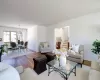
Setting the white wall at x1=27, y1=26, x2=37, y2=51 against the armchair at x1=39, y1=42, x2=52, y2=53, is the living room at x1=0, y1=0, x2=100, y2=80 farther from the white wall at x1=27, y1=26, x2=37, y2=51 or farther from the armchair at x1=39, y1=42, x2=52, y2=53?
the white wall at x1=27, y1=26, x2=37, y2=51

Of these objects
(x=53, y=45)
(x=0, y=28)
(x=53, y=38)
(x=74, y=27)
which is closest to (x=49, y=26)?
(x=53, y=38)

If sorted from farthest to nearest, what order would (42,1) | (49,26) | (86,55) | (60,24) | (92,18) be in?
(49,26) < (60,24) < (86,55) < (92,18) < (42,1)

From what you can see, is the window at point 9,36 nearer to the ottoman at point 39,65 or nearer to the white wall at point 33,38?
the white wall at point 33,38

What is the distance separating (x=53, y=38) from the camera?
6.50 meters

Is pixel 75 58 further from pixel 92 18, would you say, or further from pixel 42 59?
pixel 92 18

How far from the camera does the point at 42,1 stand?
2.49 meters

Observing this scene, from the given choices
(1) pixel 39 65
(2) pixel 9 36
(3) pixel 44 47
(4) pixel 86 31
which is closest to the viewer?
(1) pixel 39 65

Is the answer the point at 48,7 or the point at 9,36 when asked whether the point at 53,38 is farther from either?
the point at 9,36

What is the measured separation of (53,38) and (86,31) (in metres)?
3.00

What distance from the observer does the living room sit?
2.42 meters

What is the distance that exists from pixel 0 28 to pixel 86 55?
26.7 feet

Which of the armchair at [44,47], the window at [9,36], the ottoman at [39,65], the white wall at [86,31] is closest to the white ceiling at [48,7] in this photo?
the white wall at [86,31]

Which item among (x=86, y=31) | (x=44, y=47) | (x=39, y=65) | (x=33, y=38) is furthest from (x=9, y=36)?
(x=86, y=31)

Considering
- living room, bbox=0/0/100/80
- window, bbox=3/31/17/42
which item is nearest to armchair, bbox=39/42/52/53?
living room, bbox=0/0/100/80
